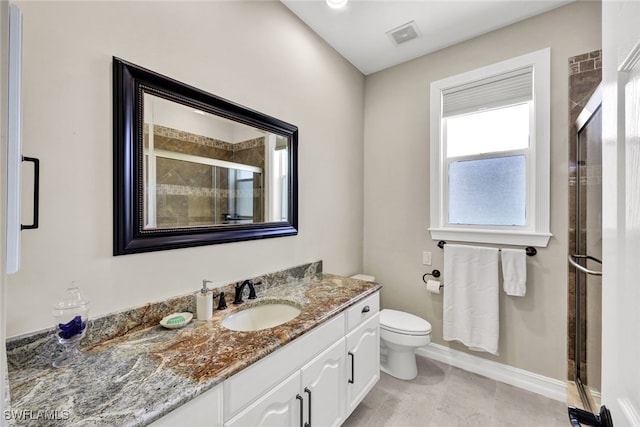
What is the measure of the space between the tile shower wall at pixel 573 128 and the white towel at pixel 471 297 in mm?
424

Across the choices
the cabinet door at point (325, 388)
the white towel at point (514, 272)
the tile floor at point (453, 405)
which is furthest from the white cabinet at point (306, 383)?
the white towel at point (514, 272)

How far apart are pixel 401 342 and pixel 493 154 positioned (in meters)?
1.67

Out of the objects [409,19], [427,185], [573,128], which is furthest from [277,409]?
[409,19]

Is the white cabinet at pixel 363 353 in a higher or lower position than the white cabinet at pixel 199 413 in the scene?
lower

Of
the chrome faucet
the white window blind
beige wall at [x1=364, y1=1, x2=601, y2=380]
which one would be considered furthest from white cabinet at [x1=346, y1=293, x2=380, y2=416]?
the white window blind

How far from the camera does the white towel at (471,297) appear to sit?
202 centimetres

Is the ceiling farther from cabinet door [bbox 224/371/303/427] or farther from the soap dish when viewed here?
cabinet door [bbox 224/371/303/427]

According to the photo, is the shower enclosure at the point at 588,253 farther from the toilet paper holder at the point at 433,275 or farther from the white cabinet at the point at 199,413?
the white cabinet at the point at 199,413

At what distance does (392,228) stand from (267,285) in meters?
1.39

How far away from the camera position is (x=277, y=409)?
3.48 feet

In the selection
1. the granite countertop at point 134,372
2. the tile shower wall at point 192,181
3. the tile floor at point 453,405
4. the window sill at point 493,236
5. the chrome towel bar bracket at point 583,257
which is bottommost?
the tile floor at point 453,405

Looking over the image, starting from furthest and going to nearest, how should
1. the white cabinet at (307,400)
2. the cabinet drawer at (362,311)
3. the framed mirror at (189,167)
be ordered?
1. the cabinet drawer at (362,311)
2. the framed mirror at (189,167)
3. the white cabinet at (307,400)

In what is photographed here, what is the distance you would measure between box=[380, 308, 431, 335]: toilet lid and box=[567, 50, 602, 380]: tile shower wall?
915 mm

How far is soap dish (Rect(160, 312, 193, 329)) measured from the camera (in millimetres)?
1139
